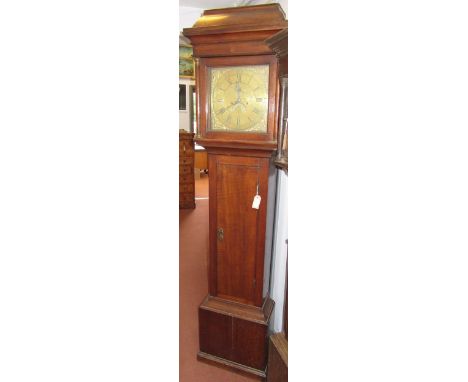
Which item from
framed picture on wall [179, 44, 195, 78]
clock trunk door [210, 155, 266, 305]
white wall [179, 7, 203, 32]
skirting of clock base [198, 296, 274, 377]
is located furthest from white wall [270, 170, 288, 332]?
framed picture on wall [179, 44, 195, 78]

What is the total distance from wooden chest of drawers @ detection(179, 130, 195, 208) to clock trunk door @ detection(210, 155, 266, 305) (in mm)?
3397

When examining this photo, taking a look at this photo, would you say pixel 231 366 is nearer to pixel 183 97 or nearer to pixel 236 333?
pixel 236 333

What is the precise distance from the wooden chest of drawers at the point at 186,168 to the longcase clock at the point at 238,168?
3.41 metres

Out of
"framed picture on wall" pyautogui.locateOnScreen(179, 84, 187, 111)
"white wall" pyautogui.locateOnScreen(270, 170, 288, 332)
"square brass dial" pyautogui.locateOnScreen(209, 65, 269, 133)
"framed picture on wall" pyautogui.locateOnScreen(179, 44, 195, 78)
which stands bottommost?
"white wall" pyautogui.locateOnScreen(270, 170, 288, 332)

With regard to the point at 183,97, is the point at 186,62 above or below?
above

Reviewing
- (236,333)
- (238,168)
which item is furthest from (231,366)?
(238,168)

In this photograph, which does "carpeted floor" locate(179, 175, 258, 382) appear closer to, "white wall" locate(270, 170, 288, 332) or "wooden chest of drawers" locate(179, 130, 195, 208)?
"wooden chest of drawers" locate(179, 130, 195, 208)

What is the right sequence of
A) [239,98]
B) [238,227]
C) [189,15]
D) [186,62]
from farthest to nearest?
[186,62]
[189,15]
[238,227]
[239,98]

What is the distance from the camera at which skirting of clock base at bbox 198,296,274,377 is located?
2.21 metres

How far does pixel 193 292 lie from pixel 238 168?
169 centimetres

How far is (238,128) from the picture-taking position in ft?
6.57

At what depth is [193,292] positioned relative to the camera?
333 centimetres
